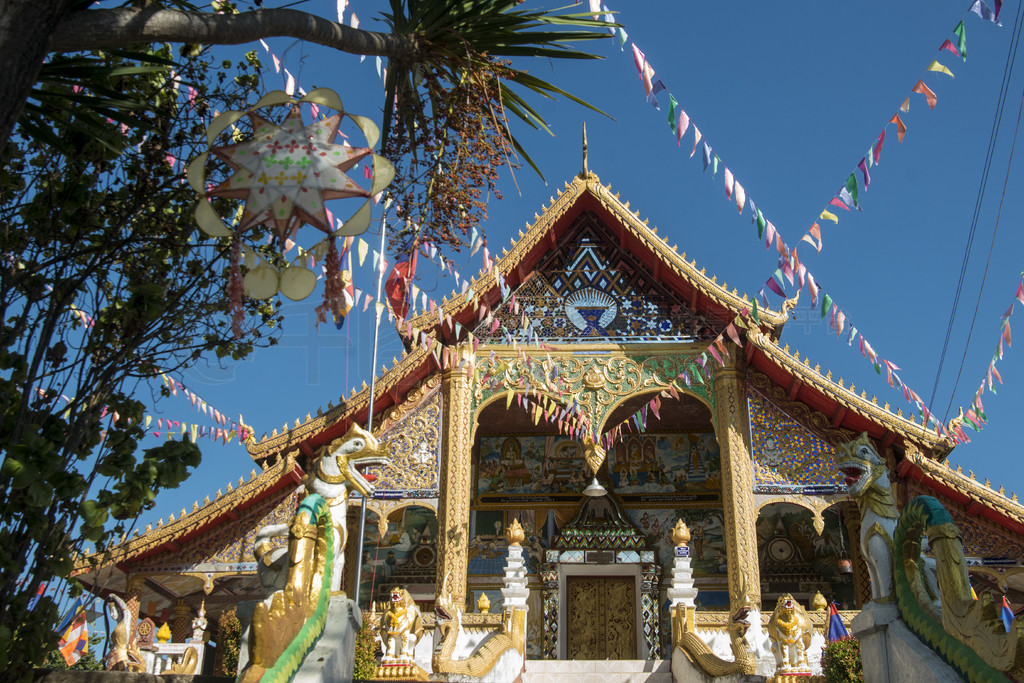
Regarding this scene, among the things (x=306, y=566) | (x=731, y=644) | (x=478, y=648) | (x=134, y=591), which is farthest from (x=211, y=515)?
(x=306, y=566)

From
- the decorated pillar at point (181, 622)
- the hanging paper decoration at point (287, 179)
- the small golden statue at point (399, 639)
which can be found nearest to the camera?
the hanging paper decoration at point (287, 179)

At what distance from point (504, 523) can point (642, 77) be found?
319 inches

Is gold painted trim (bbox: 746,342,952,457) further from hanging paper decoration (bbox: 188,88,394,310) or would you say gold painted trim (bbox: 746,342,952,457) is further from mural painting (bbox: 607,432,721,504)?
hanging paper decoration (bbox: 188,88,394,310)

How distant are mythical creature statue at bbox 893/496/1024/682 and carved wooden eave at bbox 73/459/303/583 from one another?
25.3 ft

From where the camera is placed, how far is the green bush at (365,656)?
8952 millimetres

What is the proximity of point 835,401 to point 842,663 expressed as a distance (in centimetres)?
411

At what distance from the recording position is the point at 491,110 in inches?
190

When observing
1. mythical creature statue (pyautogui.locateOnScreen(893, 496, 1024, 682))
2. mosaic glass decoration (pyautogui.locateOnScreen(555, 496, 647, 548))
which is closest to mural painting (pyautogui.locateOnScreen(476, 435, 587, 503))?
mosaic glass decoration (pyautogui.locateOnScreen(555, 496, 647, 548))

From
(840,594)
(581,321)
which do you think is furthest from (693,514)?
(581,321)

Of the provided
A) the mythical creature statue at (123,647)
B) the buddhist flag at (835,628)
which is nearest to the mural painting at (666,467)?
the buddhist flag at (835,628)

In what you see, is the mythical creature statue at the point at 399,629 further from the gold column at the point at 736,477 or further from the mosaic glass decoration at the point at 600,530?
the mosaic glass decoration at the point at 600,530

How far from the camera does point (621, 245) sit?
12625mm

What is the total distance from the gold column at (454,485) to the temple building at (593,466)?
0.9 inches

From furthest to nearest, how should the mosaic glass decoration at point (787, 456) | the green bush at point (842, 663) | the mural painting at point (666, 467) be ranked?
the mural painting at point (666, 467)
the mosaic glass decoration at point (787, 456)
the green bush at point (842, 663)
